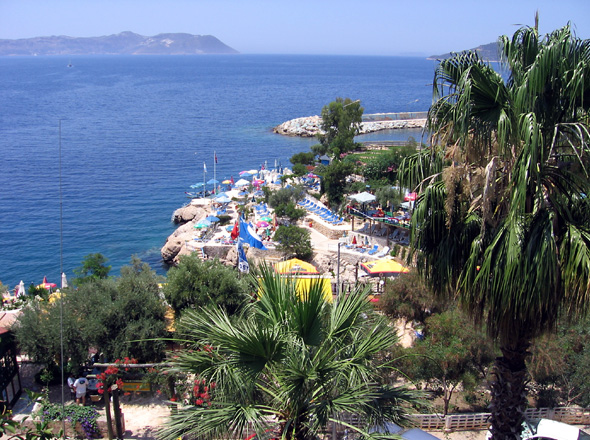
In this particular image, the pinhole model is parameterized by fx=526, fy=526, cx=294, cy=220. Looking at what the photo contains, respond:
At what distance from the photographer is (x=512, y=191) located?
4859mm

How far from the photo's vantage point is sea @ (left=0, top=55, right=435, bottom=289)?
3525 cm

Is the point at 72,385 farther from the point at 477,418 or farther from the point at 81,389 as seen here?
the point at 477,418

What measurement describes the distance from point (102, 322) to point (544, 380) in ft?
32.1

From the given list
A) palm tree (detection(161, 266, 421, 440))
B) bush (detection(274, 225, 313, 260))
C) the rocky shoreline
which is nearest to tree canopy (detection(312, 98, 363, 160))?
bush (detection(274, 225, 313, 260))

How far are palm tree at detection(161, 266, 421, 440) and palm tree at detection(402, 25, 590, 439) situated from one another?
113cm

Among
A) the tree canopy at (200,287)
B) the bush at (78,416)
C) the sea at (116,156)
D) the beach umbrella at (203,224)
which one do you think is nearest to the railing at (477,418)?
the tree canopy at (200,287)

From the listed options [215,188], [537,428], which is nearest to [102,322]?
[537,428]

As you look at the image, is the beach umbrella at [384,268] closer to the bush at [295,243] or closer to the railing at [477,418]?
the bush at [295,243]

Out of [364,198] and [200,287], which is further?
[364,198]

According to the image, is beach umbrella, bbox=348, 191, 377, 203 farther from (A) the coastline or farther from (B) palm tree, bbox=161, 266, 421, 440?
(A) the coastline

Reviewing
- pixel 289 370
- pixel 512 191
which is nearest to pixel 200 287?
pixel 289 370

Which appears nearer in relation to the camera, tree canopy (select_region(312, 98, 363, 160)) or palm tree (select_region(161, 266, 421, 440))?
palm tree (select_region(161, 266, 421, 440))

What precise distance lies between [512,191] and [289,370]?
2620 millimetres

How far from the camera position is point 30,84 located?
498ft
